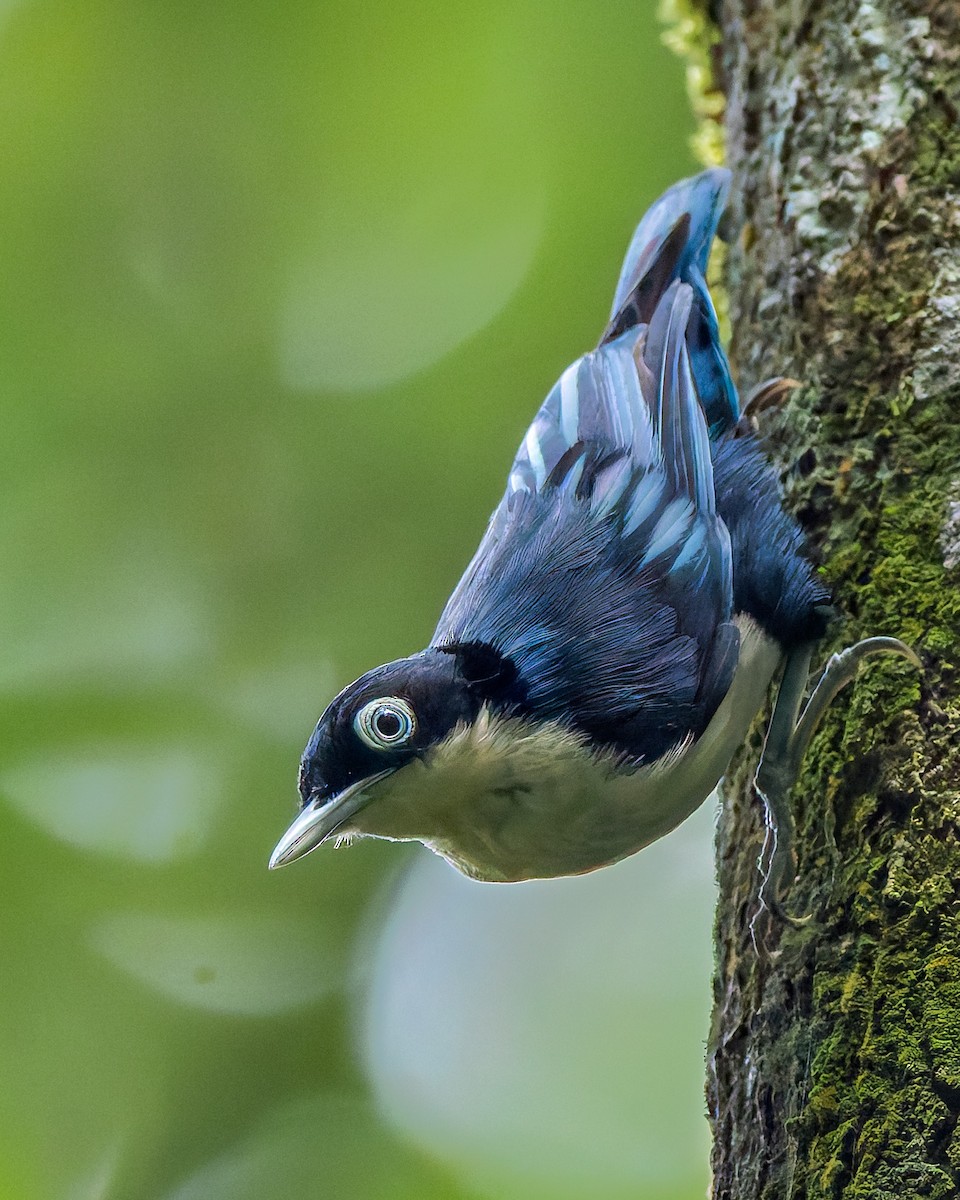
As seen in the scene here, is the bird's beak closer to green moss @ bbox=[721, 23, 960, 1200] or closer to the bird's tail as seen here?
green moss @ bbox=[721, 23, 960, 1200]

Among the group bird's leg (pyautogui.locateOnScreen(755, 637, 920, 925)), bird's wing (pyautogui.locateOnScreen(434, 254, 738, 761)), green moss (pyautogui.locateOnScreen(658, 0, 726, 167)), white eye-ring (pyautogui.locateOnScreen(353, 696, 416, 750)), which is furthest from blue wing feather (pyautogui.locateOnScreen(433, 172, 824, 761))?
green moss (pyautogui.locateOnScreen(658, 0, 726, 167))

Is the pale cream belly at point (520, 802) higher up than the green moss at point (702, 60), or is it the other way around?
the green moss at point (702, 60)

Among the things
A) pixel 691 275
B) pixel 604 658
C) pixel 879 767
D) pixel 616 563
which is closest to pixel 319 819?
pixel 604 658

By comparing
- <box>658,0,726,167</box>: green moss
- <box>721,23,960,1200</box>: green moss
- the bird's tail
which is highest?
<box>658,0,726,167</box>: green moss

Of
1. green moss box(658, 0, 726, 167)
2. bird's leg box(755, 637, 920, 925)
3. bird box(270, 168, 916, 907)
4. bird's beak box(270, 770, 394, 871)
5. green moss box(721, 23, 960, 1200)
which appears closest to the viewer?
green moss box(721, 23, 960, 1200)

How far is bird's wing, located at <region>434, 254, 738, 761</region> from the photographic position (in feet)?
7.06

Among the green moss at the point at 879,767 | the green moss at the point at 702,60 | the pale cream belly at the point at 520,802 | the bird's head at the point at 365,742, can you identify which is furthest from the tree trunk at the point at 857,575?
the bird's head at the point at 365,742

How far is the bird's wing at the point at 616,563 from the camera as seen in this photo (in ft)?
7.06

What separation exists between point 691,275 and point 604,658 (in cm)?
114

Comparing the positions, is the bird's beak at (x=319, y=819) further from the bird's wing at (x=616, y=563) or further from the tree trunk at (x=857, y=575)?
the tree trunk at (x=857, y=575)

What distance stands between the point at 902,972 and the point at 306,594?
2.81m

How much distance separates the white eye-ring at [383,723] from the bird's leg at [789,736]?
2.27ft

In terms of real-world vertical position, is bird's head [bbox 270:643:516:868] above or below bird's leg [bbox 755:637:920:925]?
above

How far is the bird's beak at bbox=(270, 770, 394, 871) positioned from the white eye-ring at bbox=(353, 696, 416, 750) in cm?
6
